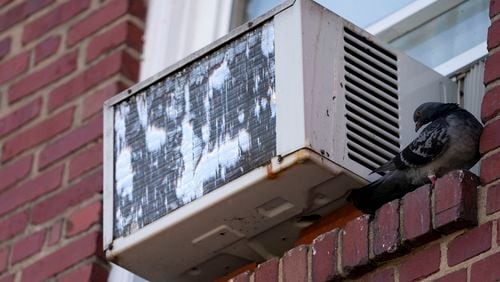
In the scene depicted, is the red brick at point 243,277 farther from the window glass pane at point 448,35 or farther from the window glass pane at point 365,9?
the window glass pane at point 365,9

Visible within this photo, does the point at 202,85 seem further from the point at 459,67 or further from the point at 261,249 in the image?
the point at 459,67

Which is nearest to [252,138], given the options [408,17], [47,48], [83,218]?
[408,17]

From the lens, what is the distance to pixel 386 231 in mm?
3023

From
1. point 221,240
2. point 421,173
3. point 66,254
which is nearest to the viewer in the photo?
point 421,173

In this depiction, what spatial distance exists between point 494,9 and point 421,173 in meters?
0.37

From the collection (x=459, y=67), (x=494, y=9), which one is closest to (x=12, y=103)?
(x=459, y=67)

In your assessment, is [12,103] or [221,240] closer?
[221,240]

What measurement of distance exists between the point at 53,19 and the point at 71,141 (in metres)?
0.49

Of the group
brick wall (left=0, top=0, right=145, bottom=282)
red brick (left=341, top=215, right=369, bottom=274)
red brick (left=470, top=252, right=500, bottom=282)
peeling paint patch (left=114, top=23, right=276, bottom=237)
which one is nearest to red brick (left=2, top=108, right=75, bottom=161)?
brick wall (left=0, top=0, right=145, bottom=282)

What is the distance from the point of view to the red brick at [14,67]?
4449mm

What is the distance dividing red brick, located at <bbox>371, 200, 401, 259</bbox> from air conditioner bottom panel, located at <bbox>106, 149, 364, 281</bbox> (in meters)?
0.15

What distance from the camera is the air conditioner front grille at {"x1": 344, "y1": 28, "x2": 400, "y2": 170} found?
3.22 metres

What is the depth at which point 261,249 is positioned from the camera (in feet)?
11.2

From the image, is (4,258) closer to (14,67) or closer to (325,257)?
(14,67)
